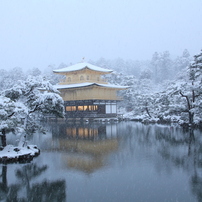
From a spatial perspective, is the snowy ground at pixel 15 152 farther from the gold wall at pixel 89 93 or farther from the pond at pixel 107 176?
the gold wall at pixel 89 93

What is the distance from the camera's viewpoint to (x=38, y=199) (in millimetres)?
6656

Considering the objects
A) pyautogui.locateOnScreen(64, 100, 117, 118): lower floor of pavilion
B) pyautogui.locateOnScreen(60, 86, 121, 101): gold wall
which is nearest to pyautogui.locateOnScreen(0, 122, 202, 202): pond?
pyautogui.locateOnScreen(64, 100, 117, 118): lower floor of pavilion

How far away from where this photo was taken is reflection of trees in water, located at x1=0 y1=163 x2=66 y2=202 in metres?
6.78

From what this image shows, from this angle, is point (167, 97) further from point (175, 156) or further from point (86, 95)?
point (175, 156)

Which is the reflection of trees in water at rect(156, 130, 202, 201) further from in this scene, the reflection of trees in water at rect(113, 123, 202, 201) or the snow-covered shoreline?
the snow-covered shoreline

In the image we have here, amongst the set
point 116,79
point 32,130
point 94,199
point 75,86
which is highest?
point 116,79

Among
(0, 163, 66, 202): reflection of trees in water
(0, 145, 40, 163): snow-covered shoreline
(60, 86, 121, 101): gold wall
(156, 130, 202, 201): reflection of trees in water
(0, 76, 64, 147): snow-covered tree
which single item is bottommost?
(0, 163, 66, 202): reflection of trees in water

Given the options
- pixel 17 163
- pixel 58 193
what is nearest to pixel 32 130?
pixel 17 163

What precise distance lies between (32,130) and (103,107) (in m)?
26.0

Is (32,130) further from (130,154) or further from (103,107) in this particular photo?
(103,107)

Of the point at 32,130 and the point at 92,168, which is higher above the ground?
the point at 32,130

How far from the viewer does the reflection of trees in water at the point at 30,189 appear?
678 cm

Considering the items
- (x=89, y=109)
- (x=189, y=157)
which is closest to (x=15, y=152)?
(x=189, y=157)

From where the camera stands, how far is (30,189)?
743 centimetres
